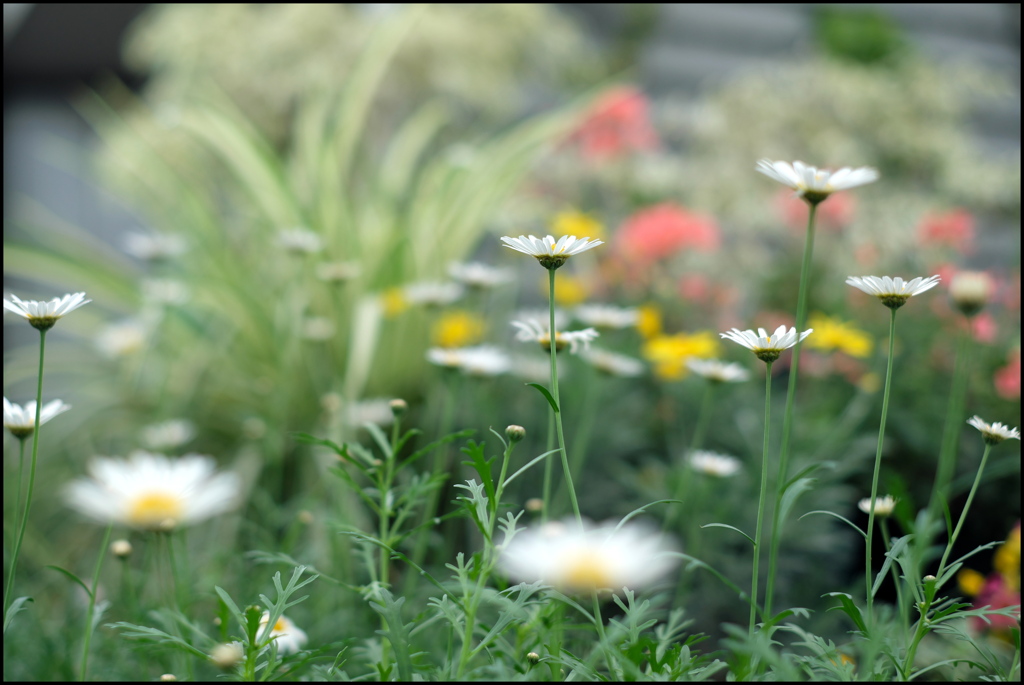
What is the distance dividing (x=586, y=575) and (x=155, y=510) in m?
0.23

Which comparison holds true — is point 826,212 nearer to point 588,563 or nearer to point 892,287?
point 892,287

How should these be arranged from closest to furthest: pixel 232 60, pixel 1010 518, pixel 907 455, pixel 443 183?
pixel 1010 518 < pixel 907 455 < pixel 443 183 < pixel 232 60

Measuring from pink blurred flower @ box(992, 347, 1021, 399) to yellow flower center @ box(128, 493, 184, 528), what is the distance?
2.75 ft

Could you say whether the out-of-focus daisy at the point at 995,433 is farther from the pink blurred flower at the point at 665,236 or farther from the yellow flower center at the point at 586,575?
the pink blurred flower at the point at 665,236

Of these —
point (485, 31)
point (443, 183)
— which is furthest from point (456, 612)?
point (485, 31)

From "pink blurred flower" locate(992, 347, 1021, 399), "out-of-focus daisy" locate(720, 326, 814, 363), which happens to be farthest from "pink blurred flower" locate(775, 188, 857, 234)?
"out-of-focus daisy" locate(720, 326, 814, 363)

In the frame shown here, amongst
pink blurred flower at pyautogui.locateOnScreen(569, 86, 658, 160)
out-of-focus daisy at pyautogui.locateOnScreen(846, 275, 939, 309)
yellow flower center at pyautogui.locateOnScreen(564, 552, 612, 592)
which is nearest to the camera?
yellow flower center at pyautogui.locateOnScreen(564, 552, 612, 592)

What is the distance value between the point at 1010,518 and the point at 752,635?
0.66m

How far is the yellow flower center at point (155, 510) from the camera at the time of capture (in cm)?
32

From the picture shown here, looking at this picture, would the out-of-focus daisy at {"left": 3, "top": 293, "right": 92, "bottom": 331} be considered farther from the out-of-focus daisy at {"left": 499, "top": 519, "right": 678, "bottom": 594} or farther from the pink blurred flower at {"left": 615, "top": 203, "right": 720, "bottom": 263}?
the pink blurred flower at {"left": 615, "top": 203, "right": 720, "bottom": 263}

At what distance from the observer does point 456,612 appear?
0.32 metres

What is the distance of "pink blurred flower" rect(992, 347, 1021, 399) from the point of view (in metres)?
0.75

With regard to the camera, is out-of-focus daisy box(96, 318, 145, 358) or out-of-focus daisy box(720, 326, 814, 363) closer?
out-of-focus daisy box(720, 326, 814, 363)

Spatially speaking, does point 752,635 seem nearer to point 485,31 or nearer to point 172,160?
point 485,31
